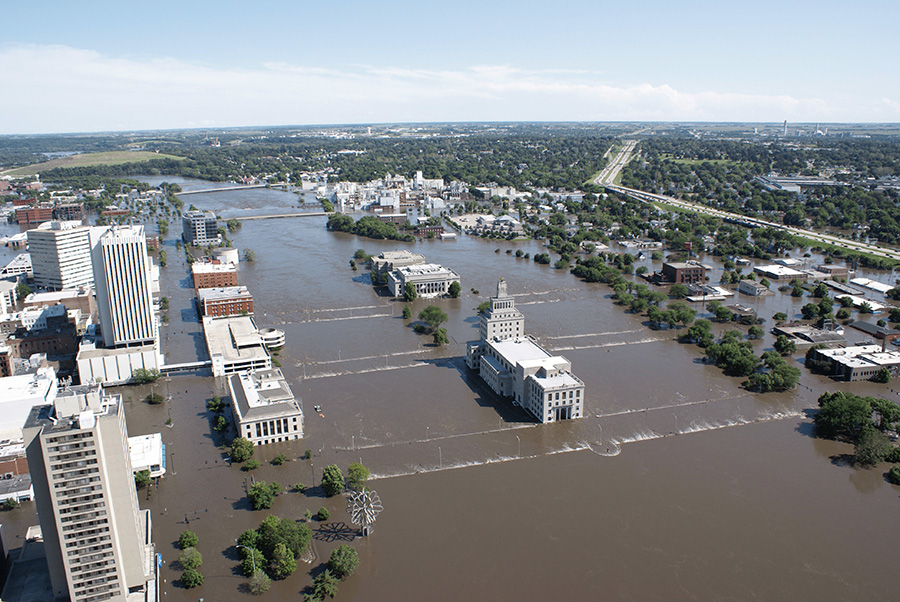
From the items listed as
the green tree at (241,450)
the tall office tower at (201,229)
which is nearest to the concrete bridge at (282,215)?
the tall office tower at (201,229)

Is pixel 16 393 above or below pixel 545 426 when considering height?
above

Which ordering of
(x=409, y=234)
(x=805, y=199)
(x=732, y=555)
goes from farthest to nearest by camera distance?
(x=805, y=199), (x=409, y=234), (x=732, y=555)

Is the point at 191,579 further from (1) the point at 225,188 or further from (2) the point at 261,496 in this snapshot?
(1) the point at 225,188

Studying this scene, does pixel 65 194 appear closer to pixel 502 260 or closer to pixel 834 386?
pixel 502 260

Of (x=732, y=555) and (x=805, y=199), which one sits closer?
(x=732, y=555)

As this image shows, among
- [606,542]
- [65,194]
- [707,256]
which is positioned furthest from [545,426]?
[65,194]

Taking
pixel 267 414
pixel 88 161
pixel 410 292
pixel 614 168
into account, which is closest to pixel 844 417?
pixel 267 414

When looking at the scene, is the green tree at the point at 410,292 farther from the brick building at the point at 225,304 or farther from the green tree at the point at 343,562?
the green tree at the point at 343,562

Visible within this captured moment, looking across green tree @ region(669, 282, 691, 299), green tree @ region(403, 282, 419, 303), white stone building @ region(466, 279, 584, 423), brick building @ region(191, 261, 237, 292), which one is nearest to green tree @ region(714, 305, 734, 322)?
green tree @ region(669, 282, 691, 299)
